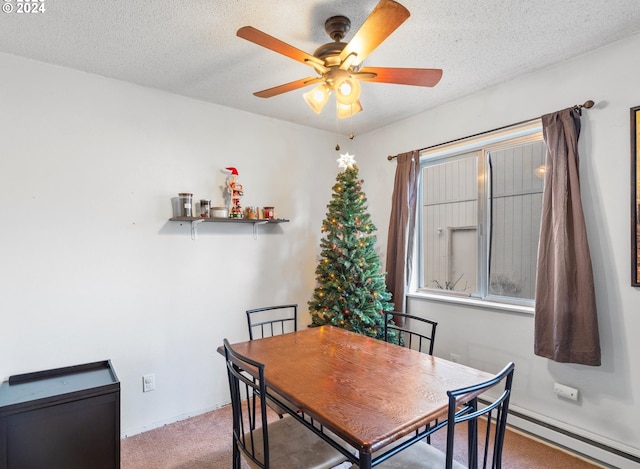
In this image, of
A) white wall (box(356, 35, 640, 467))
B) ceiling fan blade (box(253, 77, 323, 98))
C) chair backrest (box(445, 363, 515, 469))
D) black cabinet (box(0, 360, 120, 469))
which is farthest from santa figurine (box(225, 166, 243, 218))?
chair backrest (box(445, 363, 515, 469))

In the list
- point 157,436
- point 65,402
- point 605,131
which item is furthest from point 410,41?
point 157,436

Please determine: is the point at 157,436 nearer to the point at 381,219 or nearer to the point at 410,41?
the point at 381,219

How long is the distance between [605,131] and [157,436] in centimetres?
360

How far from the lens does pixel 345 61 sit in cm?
168

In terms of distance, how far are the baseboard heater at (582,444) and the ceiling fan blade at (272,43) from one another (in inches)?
106

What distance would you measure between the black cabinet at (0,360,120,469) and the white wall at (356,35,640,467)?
2.62 meters

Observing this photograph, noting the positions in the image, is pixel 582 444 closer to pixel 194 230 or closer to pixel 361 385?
pixel 361 385

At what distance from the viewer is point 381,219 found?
3680 millimetres

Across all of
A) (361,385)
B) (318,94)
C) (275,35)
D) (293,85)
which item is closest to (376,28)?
(318,94)

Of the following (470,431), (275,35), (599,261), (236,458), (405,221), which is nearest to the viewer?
(470,431)

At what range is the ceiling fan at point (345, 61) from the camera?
4.84ft

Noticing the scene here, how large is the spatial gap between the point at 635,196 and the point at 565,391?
4.23ft

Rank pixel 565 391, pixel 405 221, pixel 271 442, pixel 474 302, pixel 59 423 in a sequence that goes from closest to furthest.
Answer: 1. pixel 271 442
2. pixel 59 423
3. pixel 565 391
4. pixel 474 302
5. pixel 405 221

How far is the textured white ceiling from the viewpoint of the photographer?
1797mm
